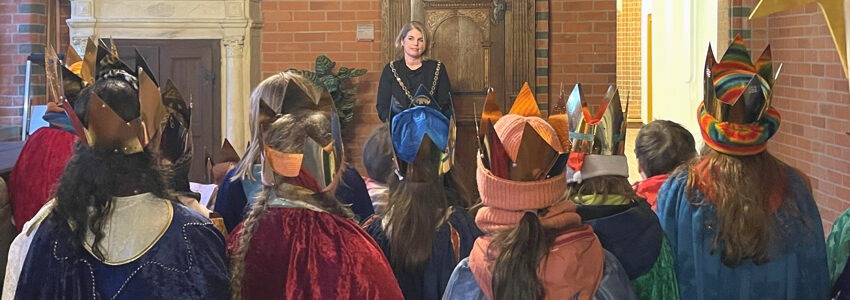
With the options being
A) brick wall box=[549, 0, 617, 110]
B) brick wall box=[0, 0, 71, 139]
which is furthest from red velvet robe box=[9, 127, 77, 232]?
brick wall box=[549, 0, 617, 110]

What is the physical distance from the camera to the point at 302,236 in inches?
103

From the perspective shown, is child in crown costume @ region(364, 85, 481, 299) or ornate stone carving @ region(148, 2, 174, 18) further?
ornate stone carving @ region(148, 2, 174, 18)

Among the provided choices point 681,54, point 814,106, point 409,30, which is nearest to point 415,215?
point 814,106

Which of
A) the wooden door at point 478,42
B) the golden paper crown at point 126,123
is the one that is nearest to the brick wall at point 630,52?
the wooden door at point 478,42

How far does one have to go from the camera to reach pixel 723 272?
3.01 m

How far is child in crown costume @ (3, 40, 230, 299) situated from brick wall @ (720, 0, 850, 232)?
12.1ft

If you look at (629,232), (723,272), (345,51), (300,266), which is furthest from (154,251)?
(345,51)

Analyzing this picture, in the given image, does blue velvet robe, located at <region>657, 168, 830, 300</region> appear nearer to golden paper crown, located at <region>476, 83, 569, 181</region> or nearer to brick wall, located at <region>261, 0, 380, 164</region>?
golden paper crown, located at <region>476, 83, 569, 181</region>

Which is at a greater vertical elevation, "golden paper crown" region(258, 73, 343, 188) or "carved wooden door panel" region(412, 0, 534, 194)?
"carved wooden door panel" region(412, 0, 534, 194)

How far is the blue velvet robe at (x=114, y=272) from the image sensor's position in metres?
2.53

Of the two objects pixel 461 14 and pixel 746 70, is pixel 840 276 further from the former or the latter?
pixel 461 14

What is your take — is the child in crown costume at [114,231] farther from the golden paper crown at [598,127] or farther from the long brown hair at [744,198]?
the long brown hair at [744,198]

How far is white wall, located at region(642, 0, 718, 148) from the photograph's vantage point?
721 centimetres

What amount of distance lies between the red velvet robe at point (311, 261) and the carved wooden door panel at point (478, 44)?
543 centimetres
